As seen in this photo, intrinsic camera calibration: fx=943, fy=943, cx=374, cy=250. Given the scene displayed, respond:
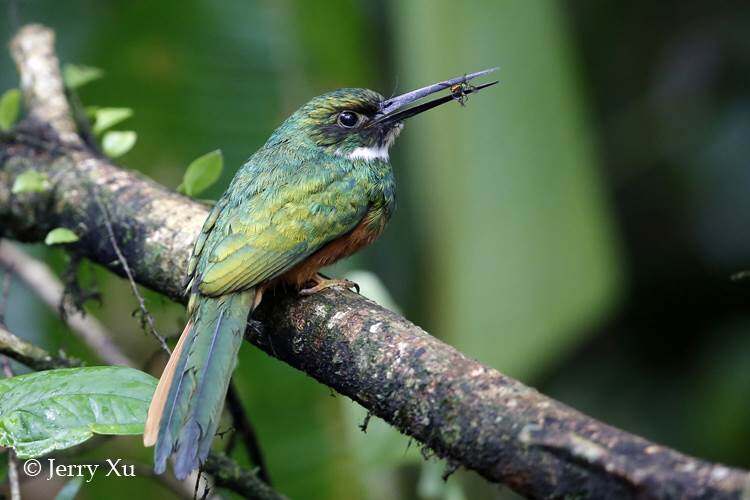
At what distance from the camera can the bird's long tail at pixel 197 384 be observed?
1.58m

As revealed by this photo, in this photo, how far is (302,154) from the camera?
2570 mm

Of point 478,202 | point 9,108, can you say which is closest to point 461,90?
point 478,202

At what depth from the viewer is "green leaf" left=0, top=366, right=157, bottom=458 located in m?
1.50

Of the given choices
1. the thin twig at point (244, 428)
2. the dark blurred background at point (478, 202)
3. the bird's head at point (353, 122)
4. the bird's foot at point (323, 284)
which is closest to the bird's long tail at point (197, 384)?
the bird's foot at point (323, 284)

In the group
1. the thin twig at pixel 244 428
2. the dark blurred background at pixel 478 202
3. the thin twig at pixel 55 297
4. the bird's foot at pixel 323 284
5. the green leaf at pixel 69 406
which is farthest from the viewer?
the dark blurred background at pixel 478 202

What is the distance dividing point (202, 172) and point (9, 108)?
2.07 ft

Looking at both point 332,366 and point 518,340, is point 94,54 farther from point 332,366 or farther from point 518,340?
point 332,366

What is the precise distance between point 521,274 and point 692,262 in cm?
156

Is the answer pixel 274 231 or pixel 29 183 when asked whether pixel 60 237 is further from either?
pixel 274 231

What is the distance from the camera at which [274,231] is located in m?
2.19

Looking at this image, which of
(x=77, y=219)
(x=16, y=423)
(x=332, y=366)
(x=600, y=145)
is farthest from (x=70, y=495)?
(x=600, y=145)

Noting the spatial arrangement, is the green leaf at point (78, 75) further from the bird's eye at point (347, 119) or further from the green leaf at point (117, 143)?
the bird's eye at point (347, 119)

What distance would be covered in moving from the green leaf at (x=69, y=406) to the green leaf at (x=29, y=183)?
36.8 inches

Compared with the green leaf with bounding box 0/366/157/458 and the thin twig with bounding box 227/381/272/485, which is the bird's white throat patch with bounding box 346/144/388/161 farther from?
the green leaf with bounding box 0/366/157/458
